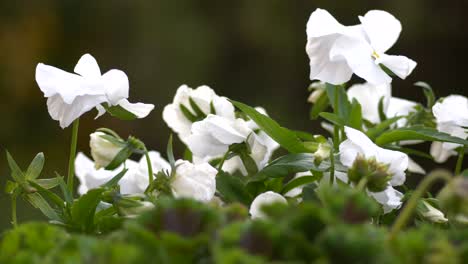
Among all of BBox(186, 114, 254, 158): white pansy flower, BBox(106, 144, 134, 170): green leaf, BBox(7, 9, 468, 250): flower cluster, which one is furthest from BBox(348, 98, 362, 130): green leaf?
BBox(106, 144, 134, 170): green leaf

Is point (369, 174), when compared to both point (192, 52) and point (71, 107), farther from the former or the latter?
point (192, 52)

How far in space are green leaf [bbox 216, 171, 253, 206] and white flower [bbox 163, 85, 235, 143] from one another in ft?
0.20

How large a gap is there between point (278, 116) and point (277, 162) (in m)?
2.97

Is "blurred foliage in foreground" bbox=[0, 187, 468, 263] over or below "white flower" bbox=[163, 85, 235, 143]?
over

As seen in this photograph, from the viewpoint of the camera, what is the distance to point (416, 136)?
2.38 ft

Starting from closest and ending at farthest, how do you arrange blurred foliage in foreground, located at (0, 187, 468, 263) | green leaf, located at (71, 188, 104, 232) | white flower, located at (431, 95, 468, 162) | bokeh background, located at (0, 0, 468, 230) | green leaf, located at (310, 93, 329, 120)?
blurred foliage in foreground, located at (0, 187, 468, 263) → green leaf, located at (71, 188, 104, 232) → white flower, located at (431, 95, 468, 162) → green leaf, located at (310, 93, 329, 120) → bokeh background, located at (0, 0, 468, 230)

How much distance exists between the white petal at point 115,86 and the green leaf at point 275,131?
0.10 m

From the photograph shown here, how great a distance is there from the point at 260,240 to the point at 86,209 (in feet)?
0.87

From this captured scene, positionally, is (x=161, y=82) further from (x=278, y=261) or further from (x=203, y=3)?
(x=278, y=261)

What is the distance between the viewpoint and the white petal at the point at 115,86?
0.67 metres

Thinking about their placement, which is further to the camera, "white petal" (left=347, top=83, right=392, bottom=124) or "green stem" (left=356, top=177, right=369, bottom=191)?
"white petal" (left=347, top=83, right=392, bottom=124)

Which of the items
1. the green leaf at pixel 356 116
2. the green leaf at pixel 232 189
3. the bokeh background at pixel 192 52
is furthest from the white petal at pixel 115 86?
the bokeh background at pixel 192 52

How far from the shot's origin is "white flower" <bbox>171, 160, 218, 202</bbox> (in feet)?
2.15

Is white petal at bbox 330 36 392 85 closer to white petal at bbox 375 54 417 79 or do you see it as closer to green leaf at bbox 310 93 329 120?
white petal at bbox 375 54 417 79
